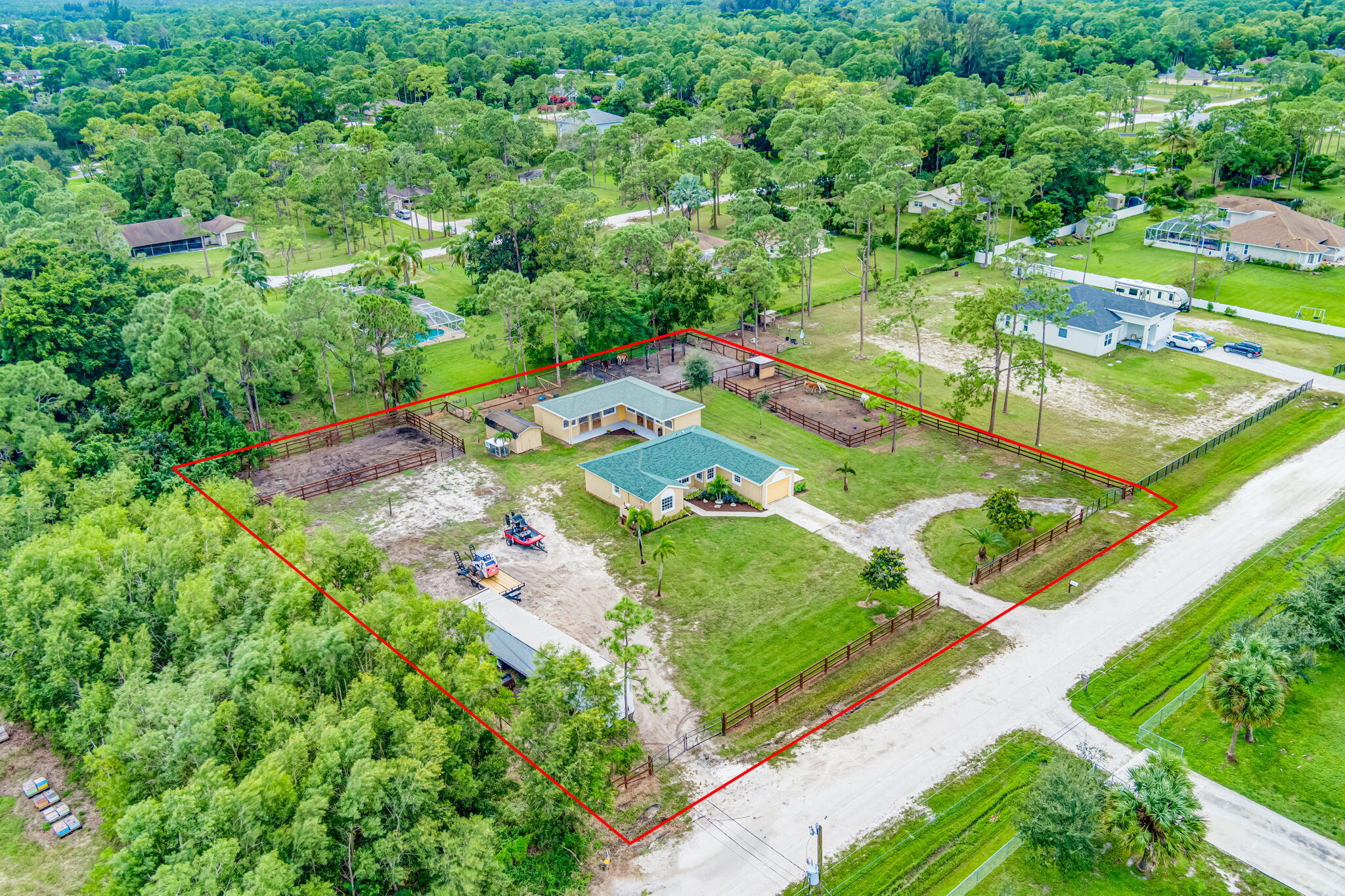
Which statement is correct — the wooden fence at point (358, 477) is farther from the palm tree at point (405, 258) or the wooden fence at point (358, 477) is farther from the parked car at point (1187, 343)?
the parked car at point (1187, 343)

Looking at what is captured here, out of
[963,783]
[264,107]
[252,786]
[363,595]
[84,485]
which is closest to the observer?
[252,786]

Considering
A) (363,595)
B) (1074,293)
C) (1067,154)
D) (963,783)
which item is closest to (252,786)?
(363,595)

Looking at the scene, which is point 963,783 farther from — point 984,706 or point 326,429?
point 326,429

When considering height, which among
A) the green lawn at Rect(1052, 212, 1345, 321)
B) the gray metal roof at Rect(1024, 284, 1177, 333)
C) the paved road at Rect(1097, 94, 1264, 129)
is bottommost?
the green lawn at Rect(1052, 212, 1345, 321)

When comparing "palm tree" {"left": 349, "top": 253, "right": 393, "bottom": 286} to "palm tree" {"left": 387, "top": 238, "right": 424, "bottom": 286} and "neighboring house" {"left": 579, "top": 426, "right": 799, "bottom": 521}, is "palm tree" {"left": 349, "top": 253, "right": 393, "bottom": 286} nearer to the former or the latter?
"palm tree" {"left": 387, "top": 238, "right": 424, "bottom": 286}

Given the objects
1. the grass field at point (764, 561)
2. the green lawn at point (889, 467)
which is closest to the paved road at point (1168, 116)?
the green lawn at point (889, 467)

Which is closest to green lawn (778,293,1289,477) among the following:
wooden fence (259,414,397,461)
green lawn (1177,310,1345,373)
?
green lawn (1177,310,1345,373)
